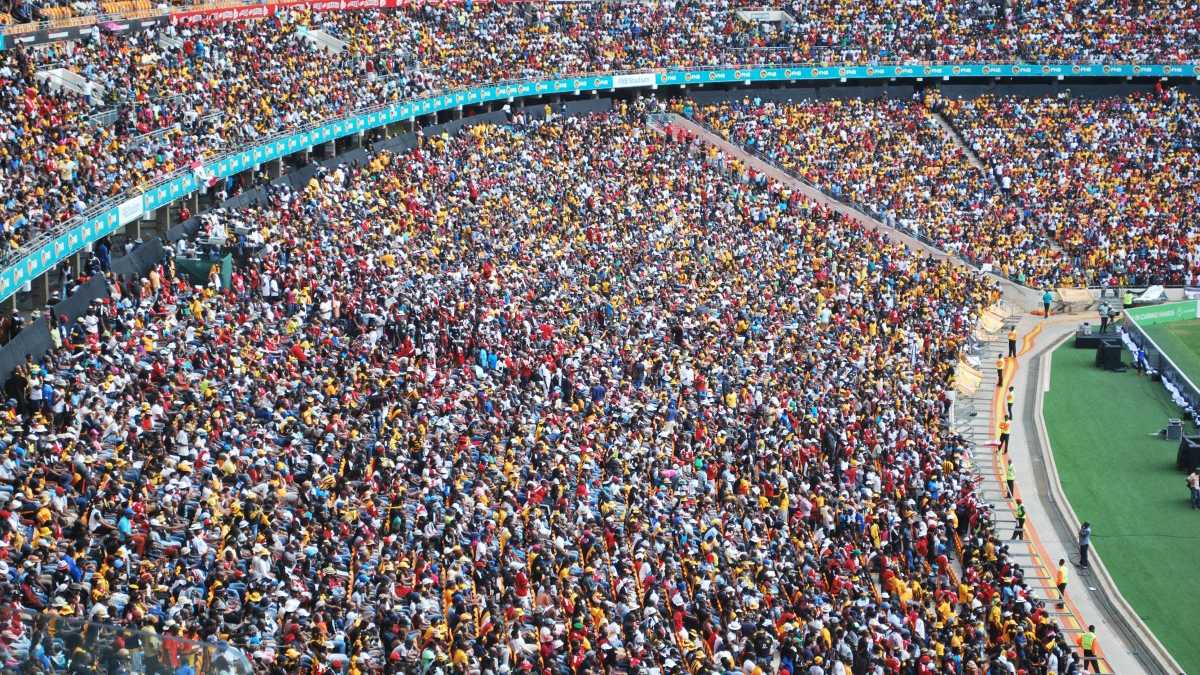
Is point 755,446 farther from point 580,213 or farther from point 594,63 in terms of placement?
point 594,63

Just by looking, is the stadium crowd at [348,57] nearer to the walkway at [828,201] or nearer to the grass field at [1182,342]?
the walkway at [828,201]

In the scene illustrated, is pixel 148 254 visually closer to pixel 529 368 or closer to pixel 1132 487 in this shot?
pixel 529 368

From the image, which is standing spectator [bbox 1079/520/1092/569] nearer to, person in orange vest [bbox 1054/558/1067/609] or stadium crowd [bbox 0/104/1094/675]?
person in orange vest [bbox 1054/558/1067/609]

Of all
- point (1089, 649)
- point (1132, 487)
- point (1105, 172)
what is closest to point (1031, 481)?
point (1132, 487)

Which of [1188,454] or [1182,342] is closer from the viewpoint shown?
[1188,454]

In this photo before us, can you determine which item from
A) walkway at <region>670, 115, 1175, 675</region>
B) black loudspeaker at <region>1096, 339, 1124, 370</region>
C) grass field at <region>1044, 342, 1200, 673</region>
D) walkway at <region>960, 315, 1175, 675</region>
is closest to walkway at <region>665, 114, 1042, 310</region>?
walkway at <region>670, 115, 1175, 675</region>

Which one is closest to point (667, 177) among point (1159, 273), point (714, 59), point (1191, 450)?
point (714, 59)
